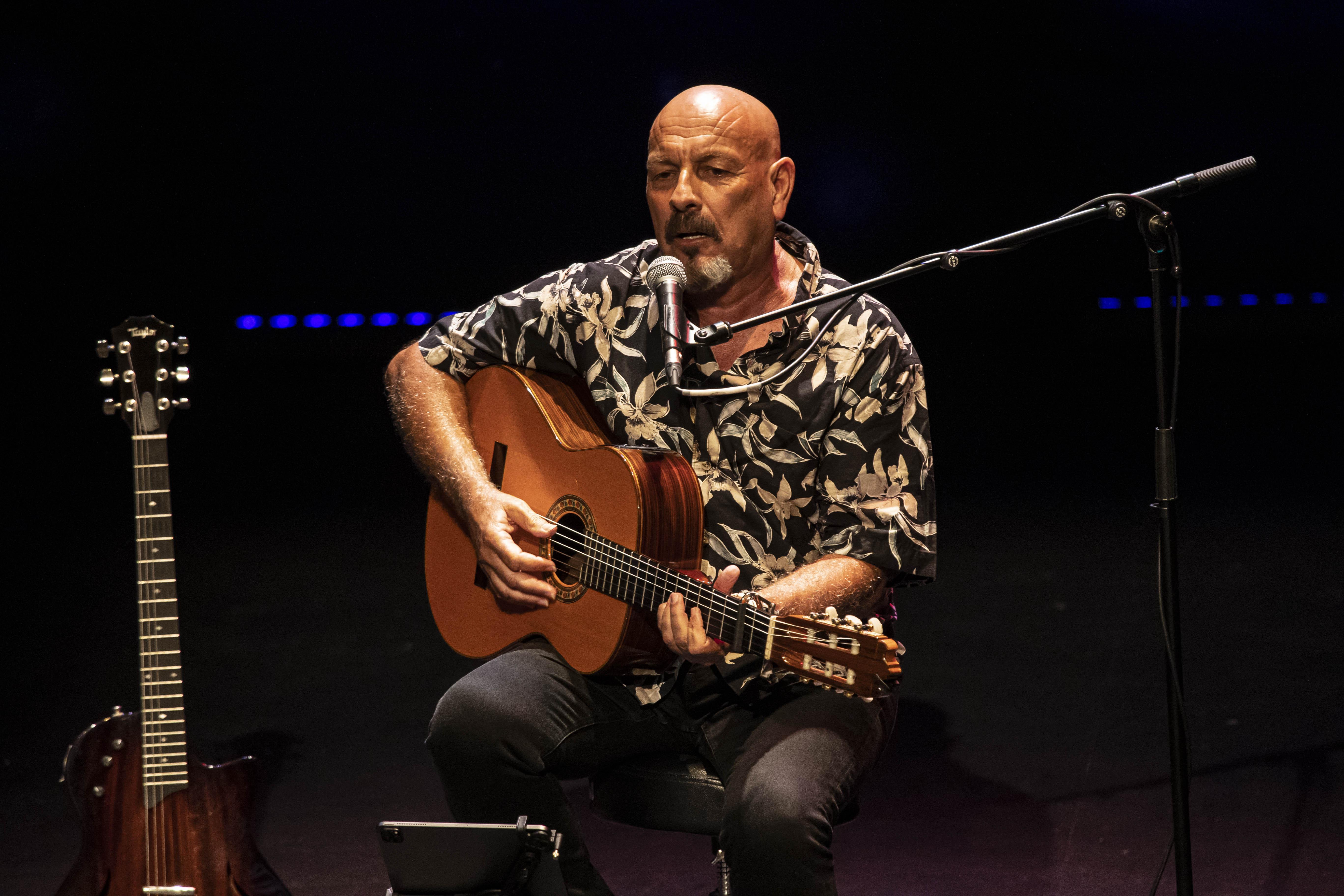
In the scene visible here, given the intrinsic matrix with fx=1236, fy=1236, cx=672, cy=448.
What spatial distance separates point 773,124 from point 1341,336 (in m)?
8.04

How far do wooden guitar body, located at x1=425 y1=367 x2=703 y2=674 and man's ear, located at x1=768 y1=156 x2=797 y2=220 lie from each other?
1.81 ft

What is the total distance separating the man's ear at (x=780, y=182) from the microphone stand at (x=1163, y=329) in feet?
1.76

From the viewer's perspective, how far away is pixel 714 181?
2375 millimetres

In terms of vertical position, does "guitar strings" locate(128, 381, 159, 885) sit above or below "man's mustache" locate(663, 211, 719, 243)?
below

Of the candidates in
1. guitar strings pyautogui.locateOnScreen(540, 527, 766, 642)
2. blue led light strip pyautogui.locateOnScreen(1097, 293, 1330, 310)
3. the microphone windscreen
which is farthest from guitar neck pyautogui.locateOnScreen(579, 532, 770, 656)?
blue led light strip pyautogui.locateOnScreen(1097, 293, 1330, 310)

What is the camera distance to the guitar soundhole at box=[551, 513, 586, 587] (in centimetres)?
230

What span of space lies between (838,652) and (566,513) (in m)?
0.66

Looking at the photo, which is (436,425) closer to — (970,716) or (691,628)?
(691,628)

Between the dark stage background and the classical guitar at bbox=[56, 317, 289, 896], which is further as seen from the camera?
the dark stage background

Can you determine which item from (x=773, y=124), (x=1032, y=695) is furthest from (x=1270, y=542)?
(x=773, y=124)

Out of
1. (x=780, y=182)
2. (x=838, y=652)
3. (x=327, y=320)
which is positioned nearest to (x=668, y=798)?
(x=838, y=652)

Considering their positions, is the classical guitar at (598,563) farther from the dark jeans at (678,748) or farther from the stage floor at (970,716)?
the stage floor at (970,716)

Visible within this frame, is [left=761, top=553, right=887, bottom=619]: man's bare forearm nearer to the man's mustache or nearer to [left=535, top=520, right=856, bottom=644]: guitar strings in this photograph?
[left=535, top=520, right=856, bottom=644]: guitar strings

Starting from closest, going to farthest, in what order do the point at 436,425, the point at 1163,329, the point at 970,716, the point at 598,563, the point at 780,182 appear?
the point at 1163,329
the point at 598,563
the point at 780,182
the point at 436,425
the point at 970,716
